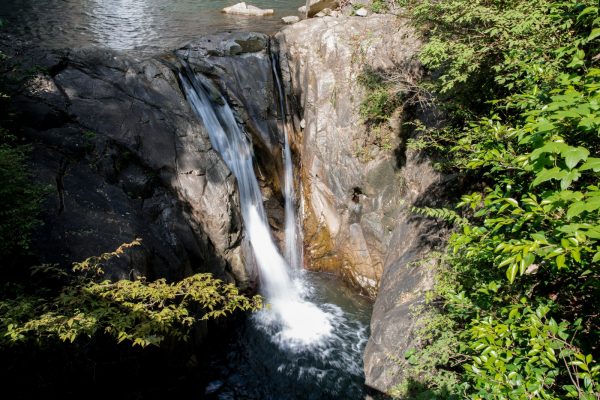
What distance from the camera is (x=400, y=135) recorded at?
10.3 meters

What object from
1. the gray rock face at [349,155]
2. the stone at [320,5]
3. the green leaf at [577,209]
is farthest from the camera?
the stone at [320,5]

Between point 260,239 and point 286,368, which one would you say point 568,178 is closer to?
point 286,368

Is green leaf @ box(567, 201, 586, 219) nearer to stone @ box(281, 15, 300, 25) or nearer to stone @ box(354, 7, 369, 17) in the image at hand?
stone @ box(354, 7, 369, 17)

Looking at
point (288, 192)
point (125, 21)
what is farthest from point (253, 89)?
point (125, 21)

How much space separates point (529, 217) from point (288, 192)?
9.86 metres

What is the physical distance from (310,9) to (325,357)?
14763 millimetres

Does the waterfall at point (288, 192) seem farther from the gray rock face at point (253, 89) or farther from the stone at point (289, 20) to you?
the stone at point (289, 20)

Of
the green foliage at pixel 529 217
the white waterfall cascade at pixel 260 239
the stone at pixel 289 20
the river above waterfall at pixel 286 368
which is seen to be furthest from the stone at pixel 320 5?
the river above waterfall at pixel 286 368

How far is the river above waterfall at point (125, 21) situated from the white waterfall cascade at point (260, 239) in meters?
3.76

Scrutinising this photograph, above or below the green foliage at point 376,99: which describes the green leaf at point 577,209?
above

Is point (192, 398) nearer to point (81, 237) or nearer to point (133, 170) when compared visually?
point (81, 237)

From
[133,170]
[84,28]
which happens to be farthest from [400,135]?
[84,28]

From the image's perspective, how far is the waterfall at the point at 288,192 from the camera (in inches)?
457

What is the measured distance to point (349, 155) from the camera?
1107 cm
